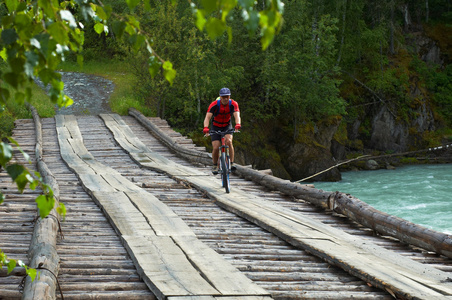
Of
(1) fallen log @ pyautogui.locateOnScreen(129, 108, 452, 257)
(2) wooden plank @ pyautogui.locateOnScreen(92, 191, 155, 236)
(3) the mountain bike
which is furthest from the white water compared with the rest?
(2) wooden plank @ pyautogui.locateOnScreen(92, 191, 155, 236)

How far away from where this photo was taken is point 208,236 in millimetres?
6242

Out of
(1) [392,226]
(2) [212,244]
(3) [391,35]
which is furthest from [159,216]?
(3) [391,35]

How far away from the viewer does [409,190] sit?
73.4ft

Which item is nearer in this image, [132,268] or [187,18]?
[132,268]

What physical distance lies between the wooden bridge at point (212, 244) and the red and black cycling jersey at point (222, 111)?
1070mm

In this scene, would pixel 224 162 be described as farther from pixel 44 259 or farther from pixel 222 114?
pixel 44 259

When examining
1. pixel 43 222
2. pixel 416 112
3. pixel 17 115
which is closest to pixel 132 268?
pixel 43 222

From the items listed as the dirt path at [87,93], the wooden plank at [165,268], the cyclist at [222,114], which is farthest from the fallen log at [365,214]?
the dirt path at [87,93]

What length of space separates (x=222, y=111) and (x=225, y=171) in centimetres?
107

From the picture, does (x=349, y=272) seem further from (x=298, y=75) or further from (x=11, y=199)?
(x=298, y=75)

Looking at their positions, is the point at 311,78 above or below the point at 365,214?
above

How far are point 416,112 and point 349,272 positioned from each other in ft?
103

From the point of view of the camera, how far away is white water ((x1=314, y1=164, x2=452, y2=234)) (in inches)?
709

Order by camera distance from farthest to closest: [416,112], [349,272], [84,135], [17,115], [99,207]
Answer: [416,112], [17,115], [84,135], [99,207], [349,272]
